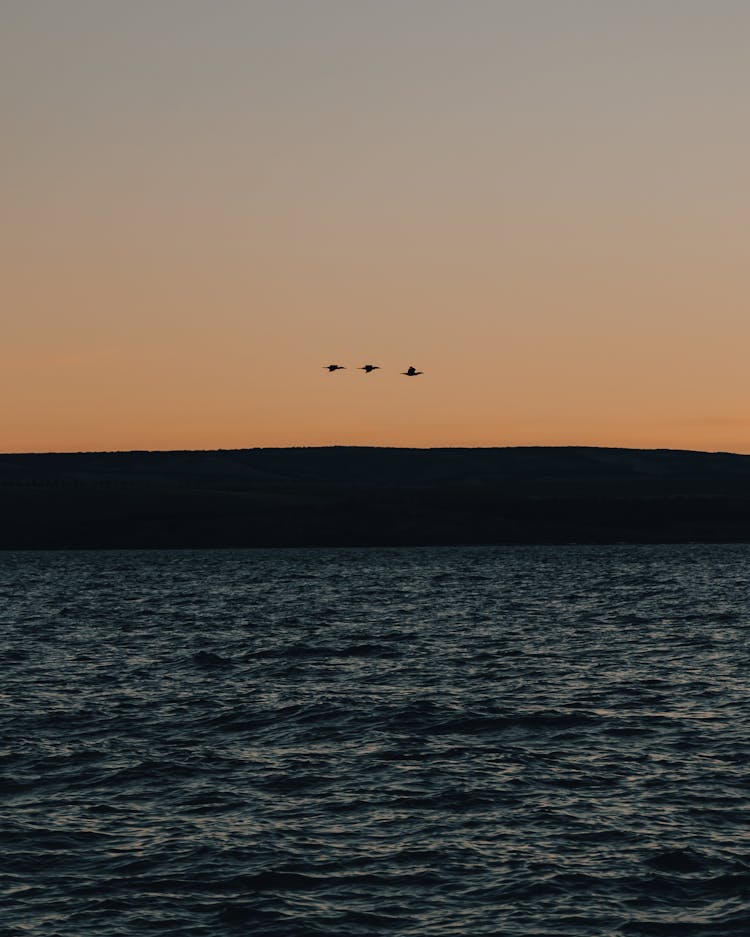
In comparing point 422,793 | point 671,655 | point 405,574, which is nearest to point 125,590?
point 405,574

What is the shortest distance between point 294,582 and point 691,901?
112 meters

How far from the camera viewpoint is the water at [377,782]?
2534cm

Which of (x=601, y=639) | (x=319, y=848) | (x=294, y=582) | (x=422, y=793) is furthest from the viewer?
(x=294, y=582)

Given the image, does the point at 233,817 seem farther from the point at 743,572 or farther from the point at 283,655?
the point at 743,572

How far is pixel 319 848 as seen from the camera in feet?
95.6

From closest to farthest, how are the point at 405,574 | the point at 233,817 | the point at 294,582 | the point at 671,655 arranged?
the point at 233,817 → the point at 671,655 → the point at 294,582 → the point at 405,574

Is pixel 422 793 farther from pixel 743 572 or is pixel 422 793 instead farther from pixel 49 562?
pixel 49 562

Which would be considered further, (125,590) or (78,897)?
(125,590)

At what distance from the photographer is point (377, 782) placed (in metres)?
35.3

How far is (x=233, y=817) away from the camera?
104ft

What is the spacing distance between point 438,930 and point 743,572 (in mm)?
124942

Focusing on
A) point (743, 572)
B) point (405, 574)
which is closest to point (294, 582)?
point (405, 574)

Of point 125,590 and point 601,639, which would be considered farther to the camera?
point 125,590

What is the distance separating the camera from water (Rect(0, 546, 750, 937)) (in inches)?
998
